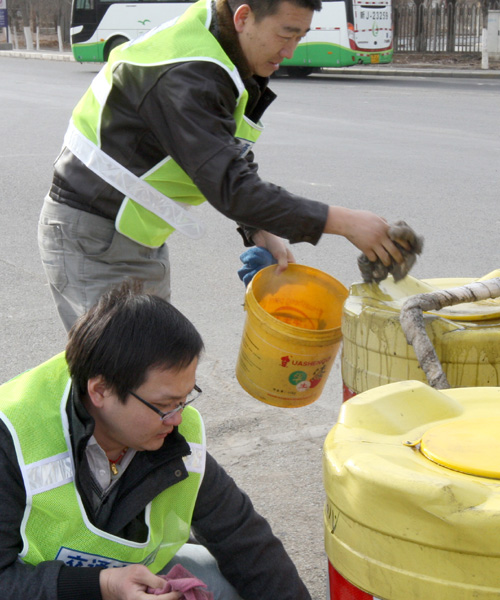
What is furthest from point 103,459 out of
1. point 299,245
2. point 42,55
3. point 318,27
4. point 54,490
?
point 42,55

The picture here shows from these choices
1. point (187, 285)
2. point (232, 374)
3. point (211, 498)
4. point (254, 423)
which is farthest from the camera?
point (187, 285)

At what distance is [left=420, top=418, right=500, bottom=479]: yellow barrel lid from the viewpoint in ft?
4.46

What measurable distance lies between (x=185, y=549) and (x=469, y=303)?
914 millimetres

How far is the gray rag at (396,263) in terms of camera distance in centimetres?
210

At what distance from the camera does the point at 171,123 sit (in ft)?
7.22

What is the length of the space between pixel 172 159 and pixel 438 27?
26.2 meters

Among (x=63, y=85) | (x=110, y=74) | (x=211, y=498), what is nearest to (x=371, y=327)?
(x=211, y=498)

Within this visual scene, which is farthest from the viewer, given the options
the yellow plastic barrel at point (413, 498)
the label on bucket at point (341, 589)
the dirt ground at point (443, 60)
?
the dirt ground at point (443, 60)

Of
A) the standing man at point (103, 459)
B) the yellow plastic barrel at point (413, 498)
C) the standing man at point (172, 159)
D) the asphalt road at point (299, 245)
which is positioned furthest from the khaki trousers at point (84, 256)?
the yellow plastic barrel at point (413, 498)

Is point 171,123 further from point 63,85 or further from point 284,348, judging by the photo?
point 63,85

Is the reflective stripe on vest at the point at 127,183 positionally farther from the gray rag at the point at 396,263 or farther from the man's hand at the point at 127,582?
the man's hand at the point at 127,582

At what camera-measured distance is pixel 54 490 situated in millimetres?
1712

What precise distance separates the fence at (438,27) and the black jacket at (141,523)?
2591cm

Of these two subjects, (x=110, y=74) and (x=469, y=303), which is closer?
(x=469, y=303)
